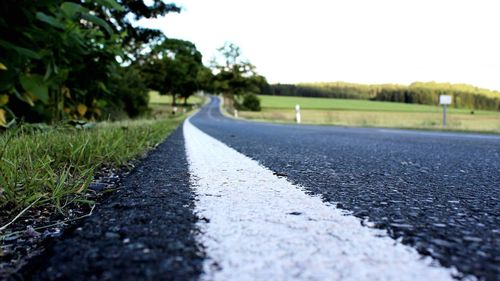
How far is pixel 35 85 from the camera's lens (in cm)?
385

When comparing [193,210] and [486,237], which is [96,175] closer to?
[193,210]

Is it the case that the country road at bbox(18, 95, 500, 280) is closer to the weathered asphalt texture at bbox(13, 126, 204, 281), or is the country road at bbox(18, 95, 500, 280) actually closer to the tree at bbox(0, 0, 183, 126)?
the weathered asphalt texture at bbox(13, 126, 204, 281)

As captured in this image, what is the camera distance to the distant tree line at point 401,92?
3044 inches

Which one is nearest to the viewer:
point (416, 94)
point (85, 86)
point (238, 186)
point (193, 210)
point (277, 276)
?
point (277, 276)

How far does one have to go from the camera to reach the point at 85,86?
535 centimetres

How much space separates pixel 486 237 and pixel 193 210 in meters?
0.83

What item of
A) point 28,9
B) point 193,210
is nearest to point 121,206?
point 193,210

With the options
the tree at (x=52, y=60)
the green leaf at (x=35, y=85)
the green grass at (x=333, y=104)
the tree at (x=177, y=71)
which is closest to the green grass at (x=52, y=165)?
the tree at (x=52, y=60)

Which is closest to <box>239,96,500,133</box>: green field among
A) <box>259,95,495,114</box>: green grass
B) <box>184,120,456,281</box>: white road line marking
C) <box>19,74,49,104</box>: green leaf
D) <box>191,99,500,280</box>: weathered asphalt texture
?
<box>259,95,495,114</box>: green grass

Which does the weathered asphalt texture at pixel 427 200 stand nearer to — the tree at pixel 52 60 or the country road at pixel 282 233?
the country road at pixel 282 233

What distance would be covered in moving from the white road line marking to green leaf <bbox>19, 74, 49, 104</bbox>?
3132 millimetres

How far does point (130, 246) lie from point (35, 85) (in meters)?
3.60

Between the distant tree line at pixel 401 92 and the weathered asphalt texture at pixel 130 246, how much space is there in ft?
254

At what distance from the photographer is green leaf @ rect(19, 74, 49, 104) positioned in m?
3.77
